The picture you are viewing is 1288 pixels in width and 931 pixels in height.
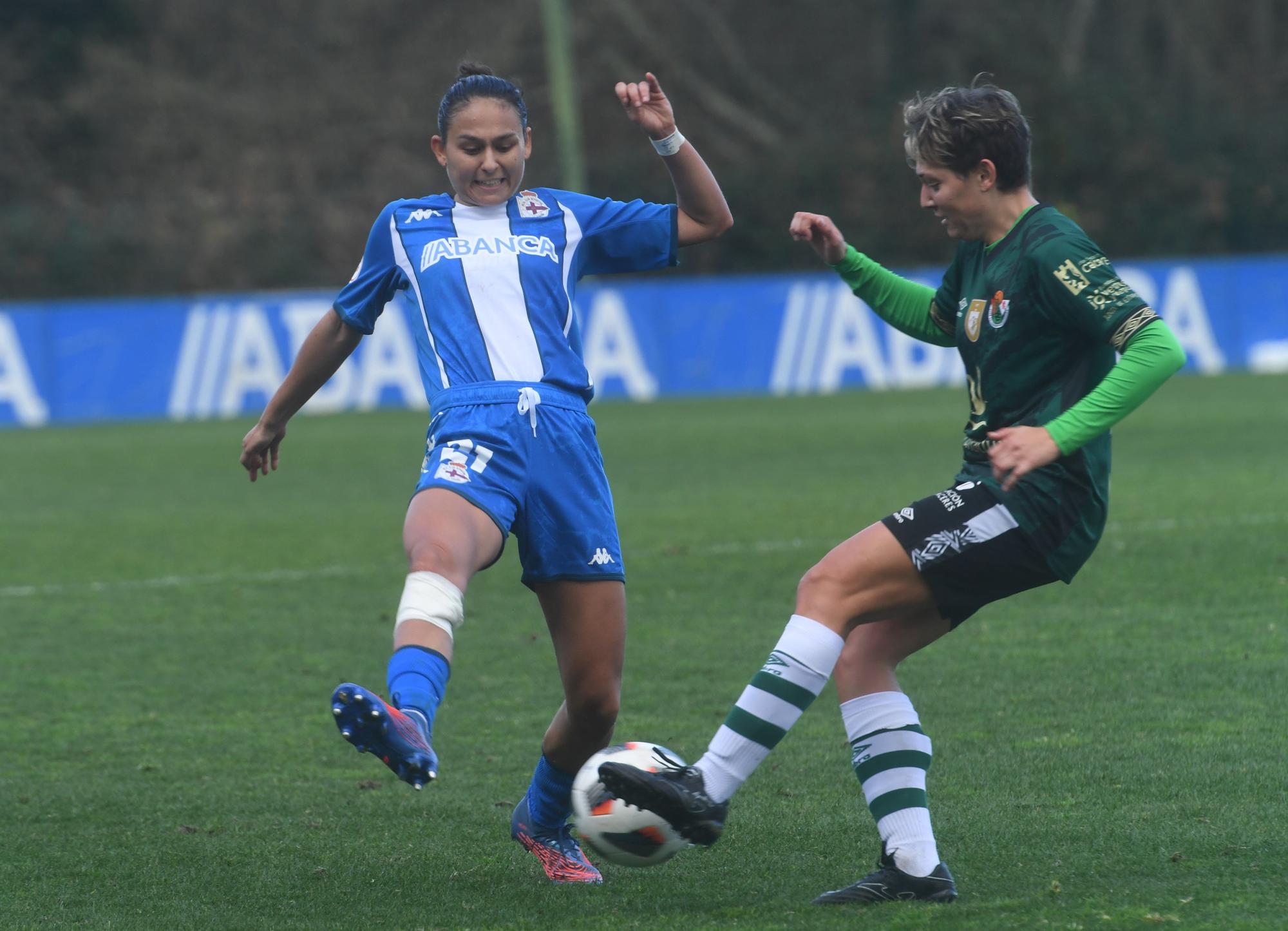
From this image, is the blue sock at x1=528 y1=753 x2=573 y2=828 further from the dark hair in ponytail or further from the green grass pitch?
the dark hair in ponytail

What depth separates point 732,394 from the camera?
82.1 feet

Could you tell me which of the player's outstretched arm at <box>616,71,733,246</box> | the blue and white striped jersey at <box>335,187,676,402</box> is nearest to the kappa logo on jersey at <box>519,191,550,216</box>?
the blue and white striped jersey at <box>335,187,676,402</box>

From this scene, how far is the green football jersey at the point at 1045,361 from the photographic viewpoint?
3938 mm

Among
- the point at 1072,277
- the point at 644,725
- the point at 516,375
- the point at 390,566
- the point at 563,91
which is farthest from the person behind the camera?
the point at 563,91

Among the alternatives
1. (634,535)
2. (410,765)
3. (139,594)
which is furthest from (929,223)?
(410,765)

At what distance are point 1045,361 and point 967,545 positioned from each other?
1.47 feet

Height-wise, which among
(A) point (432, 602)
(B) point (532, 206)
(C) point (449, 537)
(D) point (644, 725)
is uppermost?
(B) point (532, 206)

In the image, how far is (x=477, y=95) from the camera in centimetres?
449

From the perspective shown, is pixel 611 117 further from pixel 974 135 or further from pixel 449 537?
pixel 449 537

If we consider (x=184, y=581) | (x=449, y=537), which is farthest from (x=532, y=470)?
(x=184, y=581)

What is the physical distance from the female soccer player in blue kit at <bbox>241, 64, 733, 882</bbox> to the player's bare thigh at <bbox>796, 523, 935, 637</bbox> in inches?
21.7

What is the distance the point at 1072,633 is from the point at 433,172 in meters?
31.3

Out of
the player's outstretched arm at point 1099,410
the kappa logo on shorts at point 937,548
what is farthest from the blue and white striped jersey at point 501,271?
the player's outstretched arm at point 1099,410

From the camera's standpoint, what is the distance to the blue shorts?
13.8 feet
